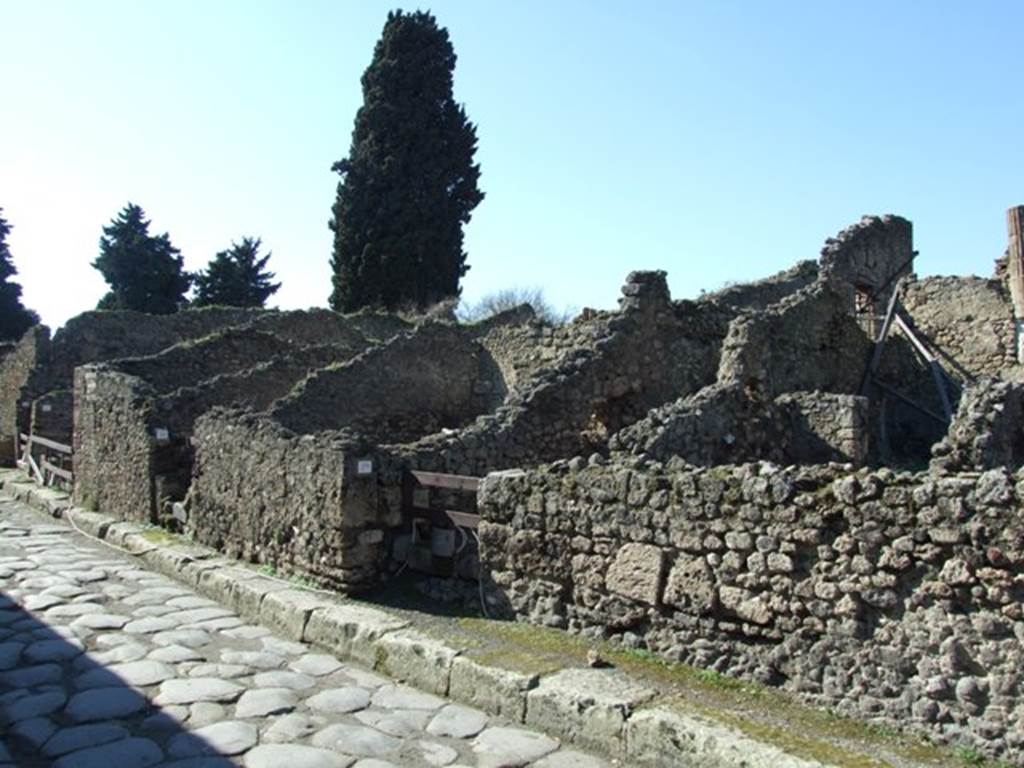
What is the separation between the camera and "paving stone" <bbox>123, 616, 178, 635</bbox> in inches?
253

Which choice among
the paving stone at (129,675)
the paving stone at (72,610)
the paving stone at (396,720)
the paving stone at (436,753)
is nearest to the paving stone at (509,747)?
the paving stone at (436,753)

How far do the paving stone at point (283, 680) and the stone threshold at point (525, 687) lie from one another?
436 mm

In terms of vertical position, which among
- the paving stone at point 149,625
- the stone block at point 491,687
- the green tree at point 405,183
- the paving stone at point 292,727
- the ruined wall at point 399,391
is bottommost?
the paving stone at point 292,727

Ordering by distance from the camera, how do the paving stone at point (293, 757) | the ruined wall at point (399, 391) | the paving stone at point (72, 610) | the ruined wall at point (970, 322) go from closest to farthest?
1. the paving stone at point (293, 757)
2. the paving stone at point (72, 610)
3. the ruined wall at point (399, 391)
4. the ruined wall at point (970, 322)

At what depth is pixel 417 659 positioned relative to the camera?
5.39 metres

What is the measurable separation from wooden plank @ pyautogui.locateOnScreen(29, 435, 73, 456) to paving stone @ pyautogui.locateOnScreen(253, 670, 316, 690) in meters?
10.1

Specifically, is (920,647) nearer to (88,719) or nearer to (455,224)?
(88,719)

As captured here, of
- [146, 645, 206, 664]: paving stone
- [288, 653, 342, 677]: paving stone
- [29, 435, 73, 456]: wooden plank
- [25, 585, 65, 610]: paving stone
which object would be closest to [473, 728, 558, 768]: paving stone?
[288, 653, 342, 677]: paving stone

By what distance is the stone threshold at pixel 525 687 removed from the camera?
382cm

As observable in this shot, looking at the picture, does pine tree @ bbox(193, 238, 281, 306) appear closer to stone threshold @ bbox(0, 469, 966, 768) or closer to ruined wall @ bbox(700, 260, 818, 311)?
ruined wall @ bbox(700, 260, 818, 311)

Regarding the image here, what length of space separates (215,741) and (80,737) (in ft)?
2.26

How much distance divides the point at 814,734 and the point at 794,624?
585 mm

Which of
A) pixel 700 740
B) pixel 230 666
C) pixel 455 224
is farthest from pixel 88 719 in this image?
pixel 455 224

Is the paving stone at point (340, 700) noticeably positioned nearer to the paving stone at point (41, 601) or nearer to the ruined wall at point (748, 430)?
the paving stone at point (41, 601)
